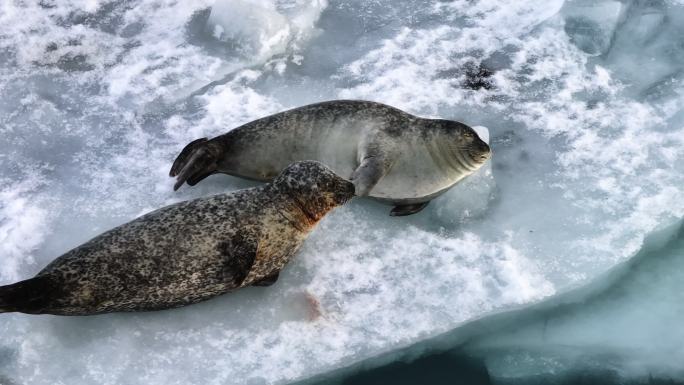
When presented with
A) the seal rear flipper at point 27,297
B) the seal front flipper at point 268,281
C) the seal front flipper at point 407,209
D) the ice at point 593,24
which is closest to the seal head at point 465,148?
the seal front flipper at point 407,209

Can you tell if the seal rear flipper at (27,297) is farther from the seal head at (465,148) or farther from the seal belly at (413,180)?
the seal head at (465,148)

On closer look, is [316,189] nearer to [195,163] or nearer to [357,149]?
[357,149]

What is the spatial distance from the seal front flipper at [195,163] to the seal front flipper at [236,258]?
72cm

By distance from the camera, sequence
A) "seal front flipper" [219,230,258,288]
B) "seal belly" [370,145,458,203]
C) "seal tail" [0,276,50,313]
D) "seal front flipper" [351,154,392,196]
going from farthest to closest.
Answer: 1. "seal belly" [370,145,458,203]
2. "seal front flipper" [351,154,392,196]
3. "seal front flipper" [219,230,258,288]
4. "seal tail" [0,276,50,313]

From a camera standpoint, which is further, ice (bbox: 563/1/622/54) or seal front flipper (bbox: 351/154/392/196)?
ice (bbox: 563/1/622/54)

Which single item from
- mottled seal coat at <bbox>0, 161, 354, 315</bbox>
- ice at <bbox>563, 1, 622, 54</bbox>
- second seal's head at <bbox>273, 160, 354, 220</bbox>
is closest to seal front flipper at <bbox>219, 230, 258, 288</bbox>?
mottled seal coat at <bbox>0, 161, 354, 315</bbox>

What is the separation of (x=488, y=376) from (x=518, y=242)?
748mm

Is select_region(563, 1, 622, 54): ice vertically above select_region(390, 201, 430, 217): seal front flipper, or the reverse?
select_region(563, 1, 622, 54): ice

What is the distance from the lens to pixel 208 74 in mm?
4516

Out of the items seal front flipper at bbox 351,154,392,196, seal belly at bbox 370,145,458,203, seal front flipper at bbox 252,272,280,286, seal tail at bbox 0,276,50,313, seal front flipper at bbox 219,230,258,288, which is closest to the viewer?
seal tail at bbox 0,276,50,313

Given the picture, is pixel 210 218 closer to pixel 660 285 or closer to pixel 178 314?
pixel 178 314

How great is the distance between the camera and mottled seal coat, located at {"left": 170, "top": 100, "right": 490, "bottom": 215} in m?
3.70

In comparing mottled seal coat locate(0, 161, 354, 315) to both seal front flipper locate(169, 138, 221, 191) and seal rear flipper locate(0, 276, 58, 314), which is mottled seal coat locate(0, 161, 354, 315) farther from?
seal front flipper locate(169, 138, 221, 191)

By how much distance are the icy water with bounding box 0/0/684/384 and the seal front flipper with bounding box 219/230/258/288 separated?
25 cm
